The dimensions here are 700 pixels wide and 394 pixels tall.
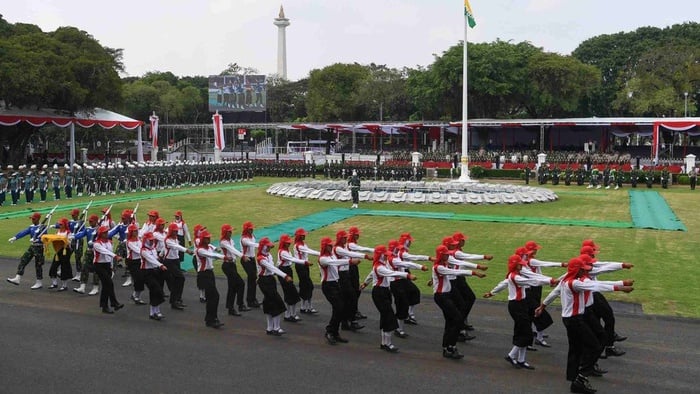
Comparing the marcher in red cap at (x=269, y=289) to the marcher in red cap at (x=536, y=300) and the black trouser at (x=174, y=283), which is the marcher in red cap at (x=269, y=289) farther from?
the marcher in red cap at (x=536, y=300)

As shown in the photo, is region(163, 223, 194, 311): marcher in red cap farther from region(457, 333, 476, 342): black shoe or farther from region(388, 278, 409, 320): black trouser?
region(457, 333, 476, 342): black shoe

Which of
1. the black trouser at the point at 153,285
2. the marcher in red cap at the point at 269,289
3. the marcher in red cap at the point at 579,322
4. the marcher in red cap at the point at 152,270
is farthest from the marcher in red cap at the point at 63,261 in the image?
the marcher in red cap at the point at 579,322

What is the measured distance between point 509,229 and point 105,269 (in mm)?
11834

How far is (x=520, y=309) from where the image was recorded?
8094 mm

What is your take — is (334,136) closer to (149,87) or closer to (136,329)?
(149,87)

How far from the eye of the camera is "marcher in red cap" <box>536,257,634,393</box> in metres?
7.24

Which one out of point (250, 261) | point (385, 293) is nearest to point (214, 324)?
point (250, 261)

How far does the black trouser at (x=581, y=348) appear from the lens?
7.25 metres

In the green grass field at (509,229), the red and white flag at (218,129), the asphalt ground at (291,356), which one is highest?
the red and white flag at (218,129)

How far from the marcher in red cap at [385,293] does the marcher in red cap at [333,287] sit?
1.76ft

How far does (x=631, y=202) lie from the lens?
25.6 metres

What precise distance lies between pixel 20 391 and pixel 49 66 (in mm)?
35002

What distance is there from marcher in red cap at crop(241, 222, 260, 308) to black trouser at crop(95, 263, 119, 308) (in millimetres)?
2220

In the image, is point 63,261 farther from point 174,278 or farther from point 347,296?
point 347,296
